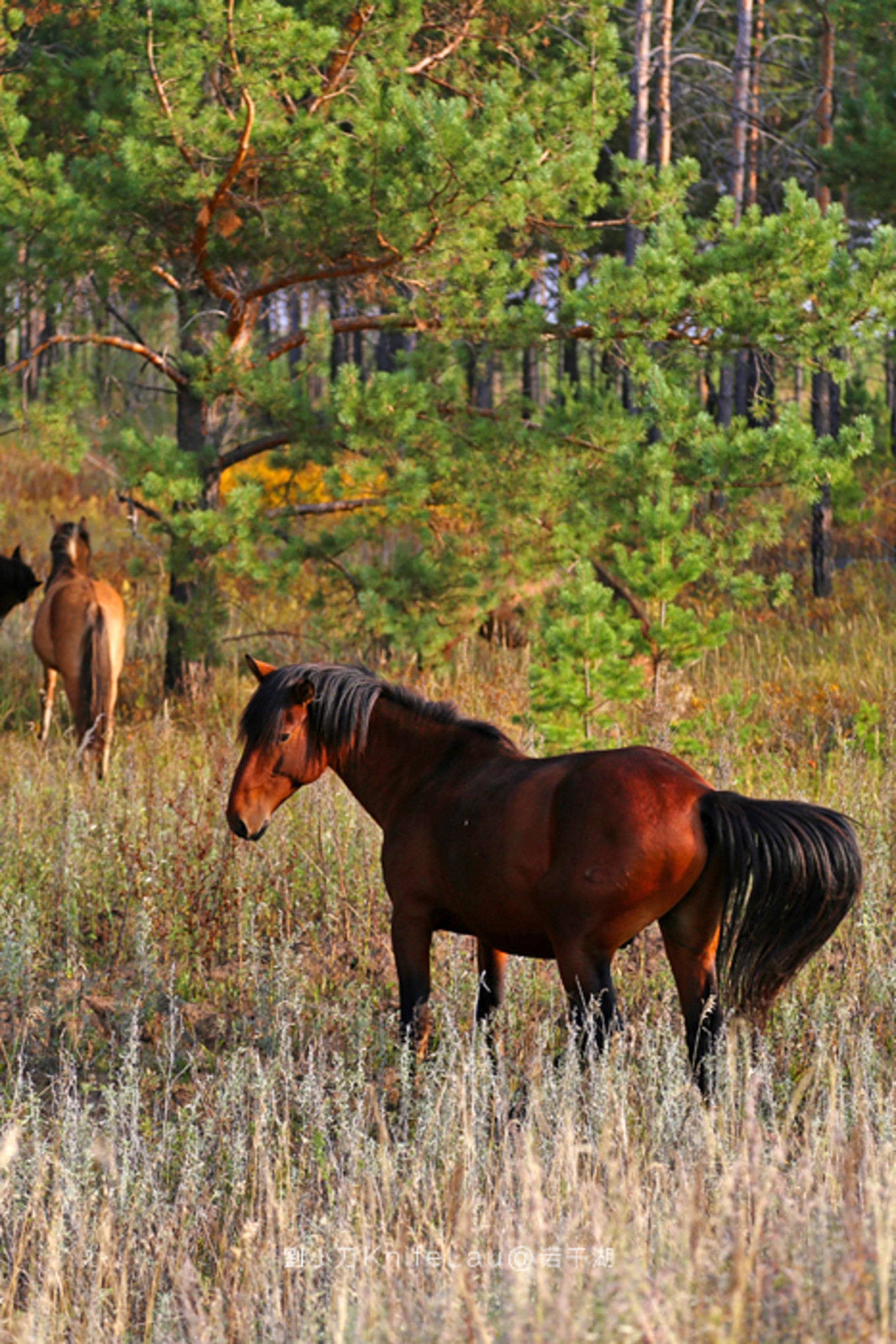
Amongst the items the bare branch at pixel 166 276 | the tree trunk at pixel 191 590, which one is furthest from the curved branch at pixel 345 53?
the tree trunk at pixel 191 590

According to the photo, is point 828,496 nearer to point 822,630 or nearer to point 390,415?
point 822,630

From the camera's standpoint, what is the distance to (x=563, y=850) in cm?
332

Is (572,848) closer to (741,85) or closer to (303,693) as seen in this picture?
(303,693)

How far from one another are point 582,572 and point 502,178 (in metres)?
3.14

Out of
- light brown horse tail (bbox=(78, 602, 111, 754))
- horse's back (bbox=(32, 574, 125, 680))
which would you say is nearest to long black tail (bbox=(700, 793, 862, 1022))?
light brown horse tail (bbox=(78, 602, 111, 754))

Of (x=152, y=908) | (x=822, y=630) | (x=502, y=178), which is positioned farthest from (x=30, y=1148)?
(x=822, y=630)

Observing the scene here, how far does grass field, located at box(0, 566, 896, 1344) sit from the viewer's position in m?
2.11

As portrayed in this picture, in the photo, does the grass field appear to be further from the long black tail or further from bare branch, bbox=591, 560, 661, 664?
bare branch, bbox=591, 560, 661, 664

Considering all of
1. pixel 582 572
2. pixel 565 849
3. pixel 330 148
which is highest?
pixel 330 148

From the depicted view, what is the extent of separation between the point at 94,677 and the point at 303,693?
4995mm

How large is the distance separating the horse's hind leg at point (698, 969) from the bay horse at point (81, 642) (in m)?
4.97

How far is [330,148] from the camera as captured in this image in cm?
828

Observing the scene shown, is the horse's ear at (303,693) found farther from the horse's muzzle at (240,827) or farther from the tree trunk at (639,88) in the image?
the tree trunk at (639,88)

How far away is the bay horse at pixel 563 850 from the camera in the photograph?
324 cm
